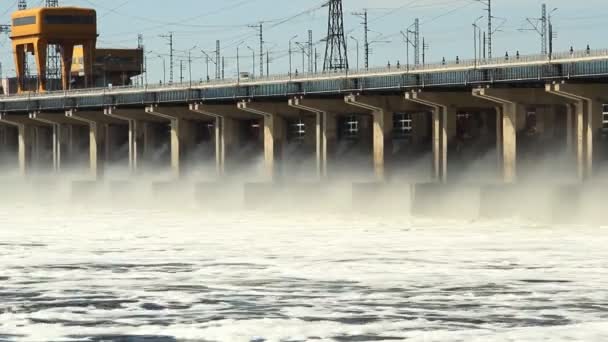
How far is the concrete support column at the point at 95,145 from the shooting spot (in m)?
127

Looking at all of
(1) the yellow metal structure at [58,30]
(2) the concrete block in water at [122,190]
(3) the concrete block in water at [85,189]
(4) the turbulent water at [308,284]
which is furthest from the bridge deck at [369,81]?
(1) the yellow metal structure at [58,30]

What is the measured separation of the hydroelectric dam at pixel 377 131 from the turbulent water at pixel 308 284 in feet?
35.9

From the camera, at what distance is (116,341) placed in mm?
30812

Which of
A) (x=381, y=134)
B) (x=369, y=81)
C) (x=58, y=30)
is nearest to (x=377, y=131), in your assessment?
(x=381, y=134)

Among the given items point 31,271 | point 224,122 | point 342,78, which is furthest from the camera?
point 224,122

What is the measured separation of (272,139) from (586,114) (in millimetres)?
31105

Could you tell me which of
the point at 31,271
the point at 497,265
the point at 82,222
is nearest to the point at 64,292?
the point at 31,271

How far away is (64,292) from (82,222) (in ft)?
134

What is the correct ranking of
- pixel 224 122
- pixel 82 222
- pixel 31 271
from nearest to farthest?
pixel 31 271 < pixel 82 222 < pixel 224 122

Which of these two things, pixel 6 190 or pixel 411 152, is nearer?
pixel 411 152

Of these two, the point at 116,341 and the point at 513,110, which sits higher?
the point at 513,110

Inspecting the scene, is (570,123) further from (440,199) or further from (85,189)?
(85,189)

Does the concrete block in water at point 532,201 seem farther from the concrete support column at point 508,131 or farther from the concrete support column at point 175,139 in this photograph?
the concrete support column at point 175,139

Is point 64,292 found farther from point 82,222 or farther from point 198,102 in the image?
point 198,102
